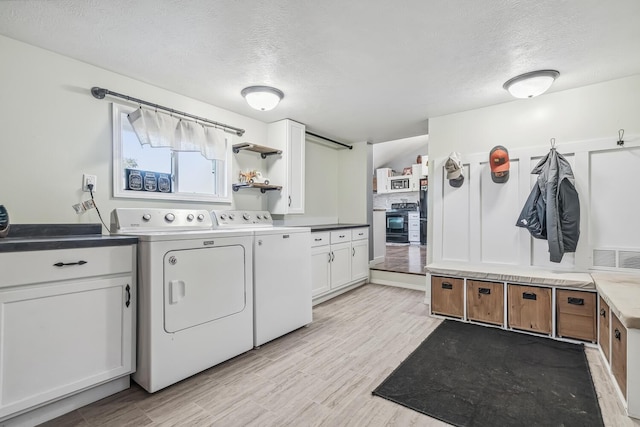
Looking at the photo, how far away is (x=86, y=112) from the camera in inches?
87.2

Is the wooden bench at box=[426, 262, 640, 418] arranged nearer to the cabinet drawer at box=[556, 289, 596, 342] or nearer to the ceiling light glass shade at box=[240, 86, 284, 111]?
the cabinet drawer at box=[556, 289, 596, 342]

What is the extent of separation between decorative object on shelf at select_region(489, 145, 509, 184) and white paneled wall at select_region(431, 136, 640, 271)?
62 mm

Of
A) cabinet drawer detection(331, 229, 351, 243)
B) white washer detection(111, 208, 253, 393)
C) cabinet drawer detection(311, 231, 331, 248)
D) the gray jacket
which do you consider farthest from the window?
the gray jacket

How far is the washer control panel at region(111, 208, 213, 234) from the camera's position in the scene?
86.5 inches

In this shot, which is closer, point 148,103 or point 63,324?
point 63,324

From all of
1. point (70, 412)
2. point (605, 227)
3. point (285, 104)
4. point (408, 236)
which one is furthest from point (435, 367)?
point (408, 236)

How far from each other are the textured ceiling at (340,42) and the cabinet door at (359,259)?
212 cm

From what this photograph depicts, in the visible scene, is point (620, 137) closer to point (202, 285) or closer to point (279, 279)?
point (279, 279)

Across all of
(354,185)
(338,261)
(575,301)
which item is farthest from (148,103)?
(575,301)

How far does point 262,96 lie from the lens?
2680mm

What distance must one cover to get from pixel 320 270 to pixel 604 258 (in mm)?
2694

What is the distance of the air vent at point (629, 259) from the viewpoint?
2.49 meters

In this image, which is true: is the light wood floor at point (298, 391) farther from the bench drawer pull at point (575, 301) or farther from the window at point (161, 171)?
the window at point (161, 171)

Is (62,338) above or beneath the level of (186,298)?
beneath
